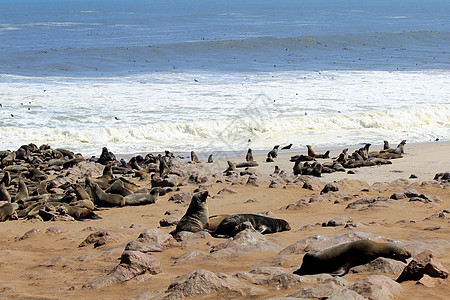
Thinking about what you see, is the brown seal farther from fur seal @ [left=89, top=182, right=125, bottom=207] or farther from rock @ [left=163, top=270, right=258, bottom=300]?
rock @ [left=163, top=270, right=258, bottom=300]

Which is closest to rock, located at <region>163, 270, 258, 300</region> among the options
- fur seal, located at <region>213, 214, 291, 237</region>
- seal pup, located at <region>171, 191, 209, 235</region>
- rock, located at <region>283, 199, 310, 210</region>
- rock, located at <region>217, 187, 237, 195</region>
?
fur seal, located at <region>213, 214, 291, 237</region>

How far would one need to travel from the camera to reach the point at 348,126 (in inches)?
733

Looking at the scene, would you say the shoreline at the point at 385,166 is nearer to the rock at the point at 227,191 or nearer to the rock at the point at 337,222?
the rock at the point at 227,191

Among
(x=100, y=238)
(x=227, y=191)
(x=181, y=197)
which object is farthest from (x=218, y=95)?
(x=100, y=238)

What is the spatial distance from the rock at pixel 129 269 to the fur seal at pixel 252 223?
1.62m

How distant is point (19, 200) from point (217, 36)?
41949 millimetres

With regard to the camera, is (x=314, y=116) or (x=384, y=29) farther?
(x=384, y=29)

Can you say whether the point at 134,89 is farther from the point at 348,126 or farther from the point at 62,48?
the point at 62,48

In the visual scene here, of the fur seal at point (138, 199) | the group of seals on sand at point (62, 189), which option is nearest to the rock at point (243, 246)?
the group of seals on sand at point (62, 189)

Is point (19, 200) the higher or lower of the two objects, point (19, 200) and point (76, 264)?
the lower

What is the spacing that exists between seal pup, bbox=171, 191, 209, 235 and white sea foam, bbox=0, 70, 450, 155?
9.46m

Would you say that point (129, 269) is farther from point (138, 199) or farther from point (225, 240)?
point (138, 199)

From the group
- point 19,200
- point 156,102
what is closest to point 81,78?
point 156,102

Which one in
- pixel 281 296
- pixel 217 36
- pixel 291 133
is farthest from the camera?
pixel 217 36
